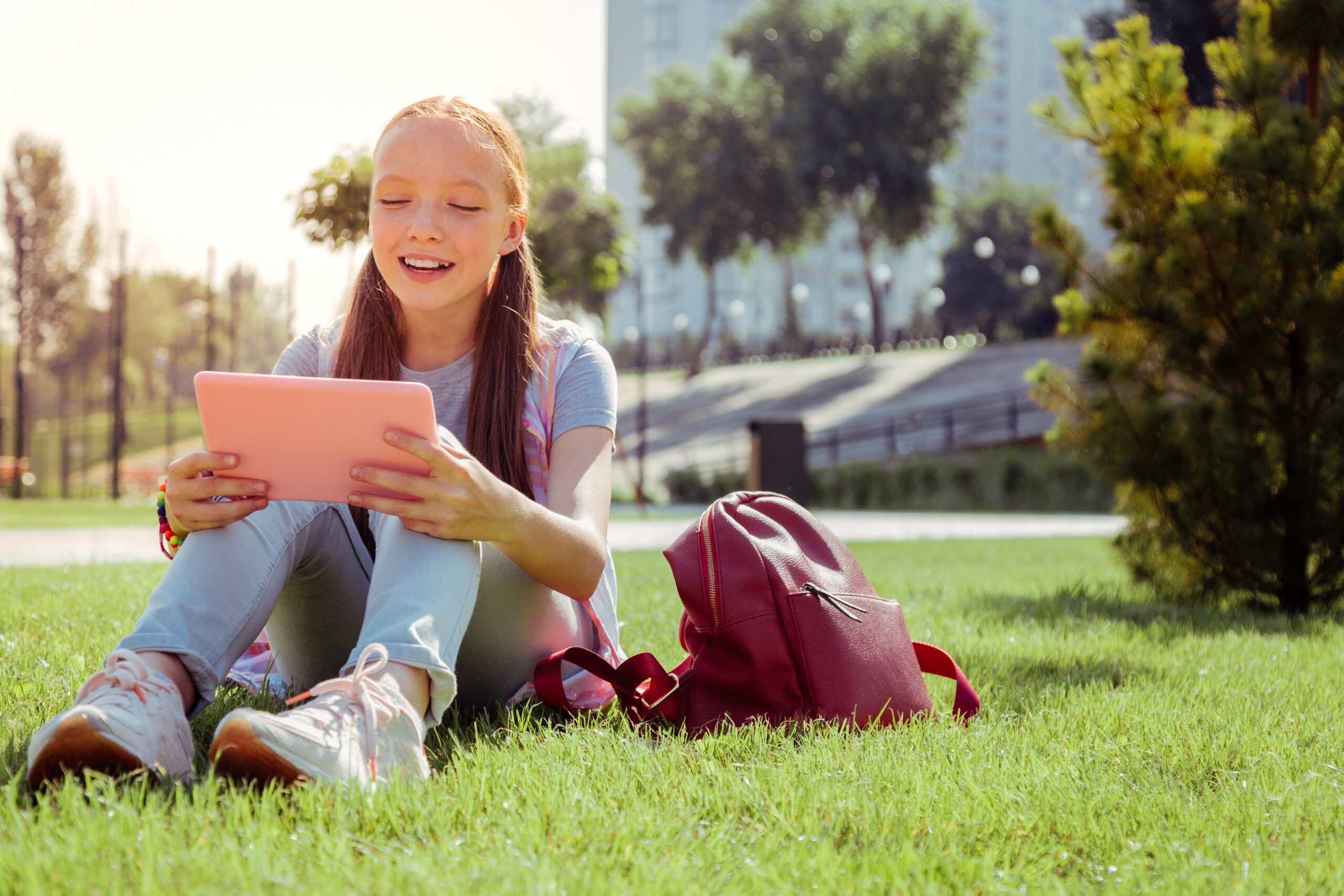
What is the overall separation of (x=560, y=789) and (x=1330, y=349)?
466 cm

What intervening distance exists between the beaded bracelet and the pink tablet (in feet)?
0.77

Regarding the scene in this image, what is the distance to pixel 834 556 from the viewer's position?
2.71 meters

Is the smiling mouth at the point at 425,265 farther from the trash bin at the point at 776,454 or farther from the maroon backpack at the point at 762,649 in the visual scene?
the trash bin at the point at 776,454

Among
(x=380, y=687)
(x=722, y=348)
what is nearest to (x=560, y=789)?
(x=380, y=687)

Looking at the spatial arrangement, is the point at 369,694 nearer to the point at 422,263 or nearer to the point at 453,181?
the point at 422,263

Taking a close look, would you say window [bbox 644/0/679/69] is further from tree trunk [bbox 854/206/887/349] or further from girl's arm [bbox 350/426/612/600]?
girl's arm [bbox 350/426/612/600]

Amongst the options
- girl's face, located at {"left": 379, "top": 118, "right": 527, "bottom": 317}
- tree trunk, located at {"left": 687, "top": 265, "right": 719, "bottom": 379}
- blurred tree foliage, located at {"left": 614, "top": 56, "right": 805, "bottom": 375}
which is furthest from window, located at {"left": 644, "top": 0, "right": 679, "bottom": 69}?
girl's face, located at {"left": 379, "top": 118, "right": 527, "bottom": 317}

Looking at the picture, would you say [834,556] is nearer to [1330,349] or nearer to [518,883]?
[518,883]

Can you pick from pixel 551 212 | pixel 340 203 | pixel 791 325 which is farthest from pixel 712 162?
pixel 340 203

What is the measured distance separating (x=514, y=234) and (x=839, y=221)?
76.6 metres

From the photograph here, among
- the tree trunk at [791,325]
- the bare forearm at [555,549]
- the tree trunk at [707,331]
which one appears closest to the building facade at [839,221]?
the tree trunk at [791,325]

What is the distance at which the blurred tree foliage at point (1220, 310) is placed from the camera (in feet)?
16.7

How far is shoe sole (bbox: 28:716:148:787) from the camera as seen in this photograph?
167cm

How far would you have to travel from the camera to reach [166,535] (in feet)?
7.37
